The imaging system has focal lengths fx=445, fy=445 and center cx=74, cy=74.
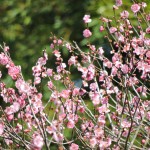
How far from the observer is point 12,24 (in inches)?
206

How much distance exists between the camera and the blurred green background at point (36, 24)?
4.89 m

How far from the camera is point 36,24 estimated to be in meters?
5.17

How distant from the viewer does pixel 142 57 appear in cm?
319

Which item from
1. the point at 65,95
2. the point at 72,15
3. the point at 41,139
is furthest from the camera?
the point at 72,15

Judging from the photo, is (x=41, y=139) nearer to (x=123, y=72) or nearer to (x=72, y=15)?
(x=123, y=72)

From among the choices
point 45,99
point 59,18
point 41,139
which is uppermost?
point 59,18

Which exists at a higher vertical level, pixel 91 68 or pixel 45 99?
pixel 91 68

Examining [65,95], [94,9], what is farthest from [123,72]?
[94,9]

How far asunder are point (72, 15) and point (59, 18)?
15 centimetres

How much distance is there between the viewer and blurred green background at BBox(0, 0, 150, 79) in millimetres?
4895

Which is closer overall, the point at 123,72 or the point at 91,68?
the point at 123,72

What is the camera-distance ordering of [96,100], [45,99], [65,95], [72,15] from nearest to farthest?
[96,100] < [65,95] < [45,99] < [72,15]

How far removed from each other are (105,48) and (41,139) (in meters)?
2.82

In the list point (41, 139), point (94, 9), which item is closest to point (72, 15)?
point (94, 9)
